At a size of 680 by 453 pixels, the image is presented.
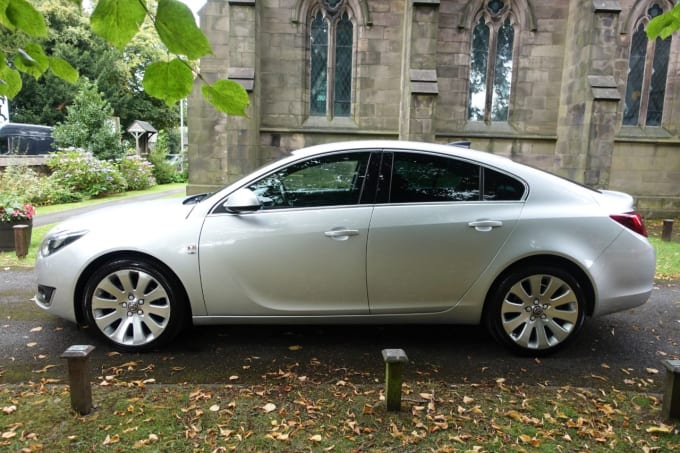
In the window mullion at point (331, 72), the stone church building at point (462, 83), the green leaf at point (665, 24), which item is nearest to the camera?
the green leaf at point (665, 24)

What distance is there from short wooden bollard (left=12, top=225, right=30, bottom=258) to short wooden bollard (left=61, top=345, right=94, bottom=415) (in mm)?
5791

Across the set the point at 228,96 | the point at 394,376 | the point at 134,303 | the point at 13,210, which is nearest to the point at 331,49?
the point at 13,210

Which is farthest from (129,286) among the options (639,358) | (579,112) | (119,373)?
(579,112)

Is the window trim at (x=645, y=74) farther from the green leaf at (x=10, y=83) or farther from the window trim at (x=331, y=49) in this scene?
the green leaf at (x=10, y=83)

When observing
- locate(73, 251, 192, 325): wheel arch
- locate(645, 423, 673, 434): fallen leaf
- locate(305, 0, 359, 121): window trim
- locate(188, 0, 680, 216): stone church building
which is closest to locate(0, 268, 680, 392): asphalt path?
locate(73, 251, 192, 325): wheel arch

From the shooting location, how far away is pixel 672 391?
2.76m

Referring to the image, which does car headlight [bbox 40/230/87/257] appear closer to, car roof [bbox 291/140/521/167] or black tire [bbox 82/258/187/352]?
black tire [bbox 82/258/187/352]

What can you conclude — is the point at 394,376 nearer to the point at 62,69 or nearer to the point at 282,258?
the point at 282,258

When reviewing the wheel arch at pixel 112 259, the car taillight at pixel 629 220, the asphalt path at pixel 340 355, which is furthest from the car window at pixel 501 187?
the wheel arch at pixel 112 259

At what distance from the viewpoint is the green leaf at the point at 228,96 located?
149 centimetres

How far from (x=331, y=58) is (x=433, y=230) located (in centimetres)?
1086

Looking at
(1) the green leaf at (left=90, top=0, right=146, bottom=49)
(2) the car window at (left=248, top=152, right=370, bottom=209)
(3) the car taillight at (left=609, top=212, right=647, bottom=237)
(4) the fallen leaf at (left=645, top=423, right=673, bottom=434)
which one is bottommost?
(4) the fallen leaf at (left=645, top=423, right=673, bottom=434)

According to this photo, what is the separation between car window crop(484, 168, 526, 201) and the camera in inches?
150

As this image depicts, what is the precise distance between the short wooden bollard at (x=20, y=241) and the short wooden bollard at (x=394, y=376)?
22.9 feet
